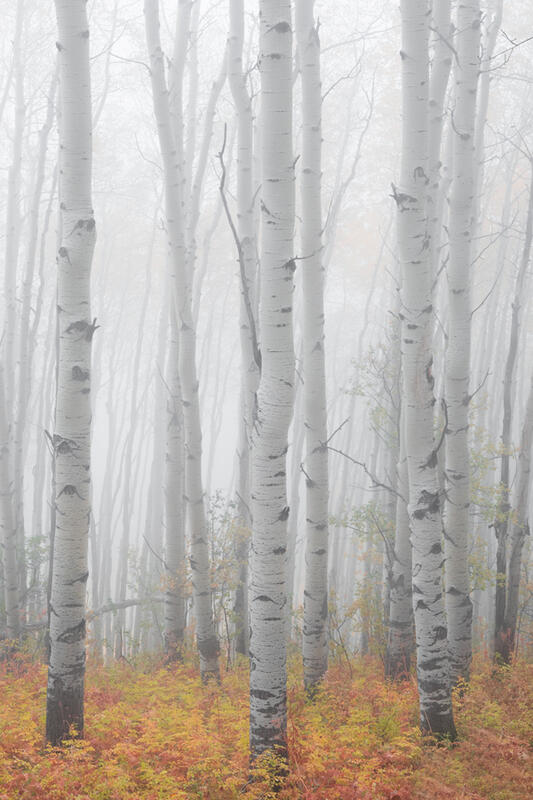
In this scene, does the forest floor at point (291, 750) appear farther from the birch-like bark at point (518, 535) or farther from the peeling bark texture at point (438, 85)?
the peeling bark texture at point (438, 85)

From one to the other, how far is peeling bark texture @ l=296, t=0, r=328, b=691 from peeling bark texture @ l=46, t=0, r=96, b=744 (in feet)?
7.26

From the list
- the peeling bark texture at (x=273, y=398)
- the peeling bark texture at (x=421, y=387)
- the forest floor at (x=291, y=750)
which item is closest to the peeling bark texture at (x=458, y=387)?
the forest floor at (x=291, y=750)

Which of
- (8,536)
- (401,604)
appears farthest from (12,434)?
(401,604)

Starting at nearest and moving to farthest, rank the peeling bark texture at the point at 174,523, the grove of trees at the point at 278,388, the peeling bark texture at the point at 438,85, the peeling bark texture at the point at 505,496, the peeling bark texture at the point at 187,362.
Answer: the grove of trees at the point at 278,388, the peeling bark texture at the point at 438,85, the peeling bark texture at the point at 187,362, the peeling bark texture at the point at 505,496, the peeling bark texture at the point at 174,523

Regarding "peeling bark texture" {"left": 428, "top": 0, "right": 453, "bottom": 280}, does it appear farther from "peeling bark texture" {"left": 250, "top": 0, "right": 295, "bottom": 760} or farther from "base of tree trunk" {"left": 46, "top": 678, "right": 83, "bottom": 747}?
"base of tree trunk" {"left": 46, "top": 678, "right": 83, "bottom": 747}

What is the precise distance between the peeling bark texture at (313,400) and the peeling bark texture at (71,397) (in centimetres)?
221

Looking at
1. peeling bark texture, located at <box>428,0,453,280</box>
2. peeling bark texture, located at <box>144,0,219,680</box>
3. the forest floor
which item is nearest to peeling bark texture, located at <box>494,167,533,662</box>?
the forest floor

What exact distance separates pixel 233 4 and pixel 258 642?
6245 mm

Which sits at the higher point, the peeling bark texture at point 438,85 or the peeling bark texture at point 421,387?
the peeling bark texture at point 438,85

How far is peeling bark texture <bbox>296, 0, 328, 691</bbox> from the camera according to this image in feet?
18.3

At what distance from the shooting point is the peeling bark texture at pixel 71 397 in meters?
3.95

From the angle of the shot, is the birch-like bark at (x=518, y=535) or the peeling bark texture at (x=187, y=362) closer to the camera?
the peeling bark texture at (x=187, y=362)

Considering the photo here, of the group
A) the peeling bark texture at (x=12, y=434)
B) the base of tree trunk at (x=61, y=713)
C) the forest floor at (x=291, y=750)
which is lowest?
the forest floor at (x=291, y=750)

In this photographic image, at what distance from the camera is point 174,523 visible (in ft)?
23.8
